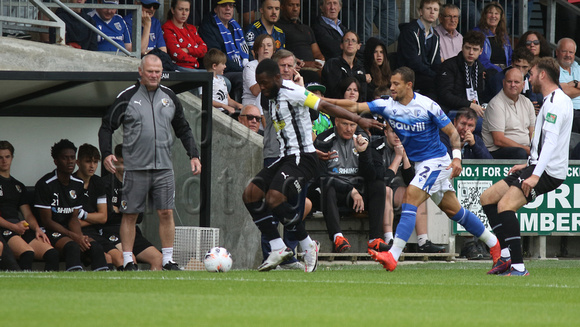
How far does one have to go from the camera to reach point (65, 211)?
11.1 meters

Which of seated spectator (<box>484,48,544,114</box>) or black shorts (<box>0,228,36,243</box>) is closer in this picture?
black shorts (<box>0,228,36,243</box>)

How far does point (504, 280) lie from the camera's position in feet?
29.9

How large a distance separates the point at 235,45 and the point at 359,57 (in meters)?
2.35

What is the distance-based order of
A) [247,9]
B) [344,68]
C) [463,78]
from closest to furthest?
[344,68]
[463,78]
[247,9]

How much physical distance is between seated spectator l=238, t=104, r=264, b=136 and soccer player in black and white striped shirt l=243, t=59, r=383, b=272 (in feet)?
9.90

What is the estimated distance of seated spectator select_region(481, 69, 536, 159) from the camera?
14594 mm

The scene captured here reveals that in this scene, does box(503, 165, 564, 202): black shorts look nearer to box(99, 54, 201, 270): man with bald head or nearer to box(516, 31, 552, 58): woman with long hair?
box(99, 54, 201, 270): man with bald head

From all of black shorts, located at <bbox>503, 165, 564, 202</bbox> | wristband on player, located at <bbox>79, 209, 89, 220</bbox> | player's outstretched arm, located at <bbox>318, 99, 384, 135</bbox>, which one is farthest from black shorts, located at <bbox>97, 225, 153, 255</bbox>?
black shorts, located at <bbox>503, 165, 564, 202</bbox>

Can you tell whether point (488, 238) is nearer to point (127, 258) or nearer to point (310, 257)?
point (310, 257)

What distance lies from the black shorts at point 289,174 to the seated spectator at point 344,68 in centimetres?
415

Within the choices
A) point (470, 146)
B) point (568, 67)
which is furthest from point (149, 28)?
point (568, 67)

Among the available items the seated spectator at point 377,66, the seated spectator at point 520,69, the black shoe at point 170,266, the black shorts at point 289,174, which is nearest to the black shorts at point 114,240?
the black shoe at point 170,266

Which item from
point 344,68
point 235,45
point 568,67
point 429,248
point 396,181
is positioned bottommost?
point 429,248

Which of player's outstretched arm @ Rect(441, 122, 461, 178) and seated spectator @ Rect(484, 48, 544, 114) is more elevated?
seated spectator @ Rect(484, 48, 544, 114)
